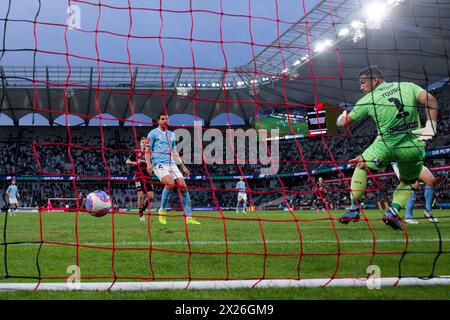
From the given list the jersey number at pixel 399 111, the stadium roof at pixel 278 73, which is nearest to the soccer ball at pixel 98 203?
the jersey number at pixel 399 111

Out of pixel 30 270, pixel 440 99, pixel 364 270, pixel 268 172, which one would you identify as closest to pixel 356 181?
pixel 364 270

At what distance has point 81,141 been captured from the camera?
1753 inches

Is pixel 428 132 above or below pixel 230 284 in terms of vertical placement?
above

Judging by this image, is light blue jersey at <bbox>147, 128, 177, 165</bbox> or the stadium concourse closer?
light blue jersey at <bbox>147, 128, 177, 165</bbox>

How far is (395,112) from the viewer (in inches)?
256

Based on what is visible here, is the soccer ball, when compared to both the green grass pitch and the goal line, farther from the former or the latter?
the goal line

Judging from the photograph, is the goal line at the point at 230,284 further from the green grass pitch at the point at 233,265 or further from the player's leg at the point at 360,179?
the player's leg at the point at 360,179

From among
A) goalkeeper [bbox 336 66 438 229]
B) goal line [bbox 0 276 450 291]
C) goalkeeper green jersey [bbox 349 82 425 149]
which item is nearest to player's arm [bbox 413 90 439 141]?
goalkeeper green jersey [bbox 349 82 425 149]

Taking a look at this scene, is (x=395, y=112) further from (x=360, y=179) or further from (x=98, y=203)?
(x=98, y=203)

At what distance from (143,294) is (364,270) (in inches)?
71.8

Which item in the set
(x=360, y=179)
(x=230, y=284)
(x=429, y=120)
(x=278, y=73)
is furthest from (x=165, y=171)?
(x=278, y=73)

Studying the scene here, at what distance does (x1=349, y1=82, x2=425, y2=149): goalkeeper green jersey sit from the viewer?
6.25m

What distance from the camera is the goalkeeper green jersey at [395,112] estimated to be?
625cm

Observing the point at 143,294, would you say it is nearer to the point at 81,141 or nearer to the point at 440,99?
the point at 440,99
